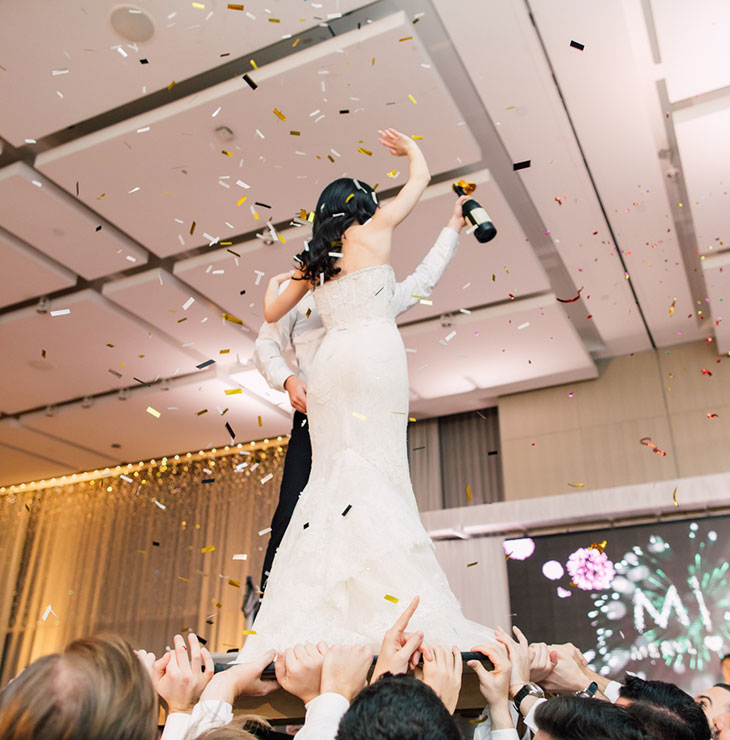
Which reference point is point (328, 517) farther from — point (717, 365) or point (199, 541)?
point (199, 541)

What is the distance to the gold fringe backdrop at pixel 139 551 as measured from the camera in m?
7.70

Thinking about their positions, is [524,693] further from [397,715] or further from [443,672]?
[397,715]

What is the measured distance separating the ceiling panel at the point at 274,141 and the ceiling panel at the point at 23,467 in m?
4.38

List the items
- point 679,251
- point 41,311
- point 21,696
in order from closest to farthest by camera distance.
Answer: point 21,696 < point 679,251 < point 41,311

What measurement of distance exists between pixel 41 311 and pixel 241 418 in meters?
2.29

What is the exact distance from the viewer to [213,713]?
116 centimetres

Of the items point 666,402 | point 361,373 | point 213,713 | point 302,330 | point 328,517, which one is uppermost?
point 666,402

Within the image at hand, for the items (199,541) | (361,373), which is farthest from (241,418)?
(361,373)

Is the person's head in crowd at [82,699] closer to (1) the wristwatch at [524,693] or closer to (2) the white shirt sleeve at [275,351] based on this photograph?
(1) the wristwatch at [524,693]

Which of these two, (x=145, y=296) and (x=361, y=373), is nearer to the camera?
(x=361, y=373)

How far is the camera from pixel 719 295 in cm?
500

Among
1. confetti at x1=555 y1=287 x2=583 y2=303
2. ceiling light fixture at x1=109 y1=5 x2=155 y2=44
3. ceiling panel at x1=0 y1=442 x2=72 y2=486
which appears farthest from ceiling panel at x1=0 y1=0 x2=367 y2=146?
ceiling panel at x1=0 y1=442 x2=72 y2=486

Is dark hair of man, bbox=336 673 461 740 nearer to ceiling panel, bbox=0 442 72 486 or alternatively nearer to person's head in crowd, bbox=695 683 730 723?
person's head in crowd, bbox=695 683 730 723

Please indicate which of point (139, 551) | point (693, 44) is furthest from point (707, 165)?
point (139, 551)
